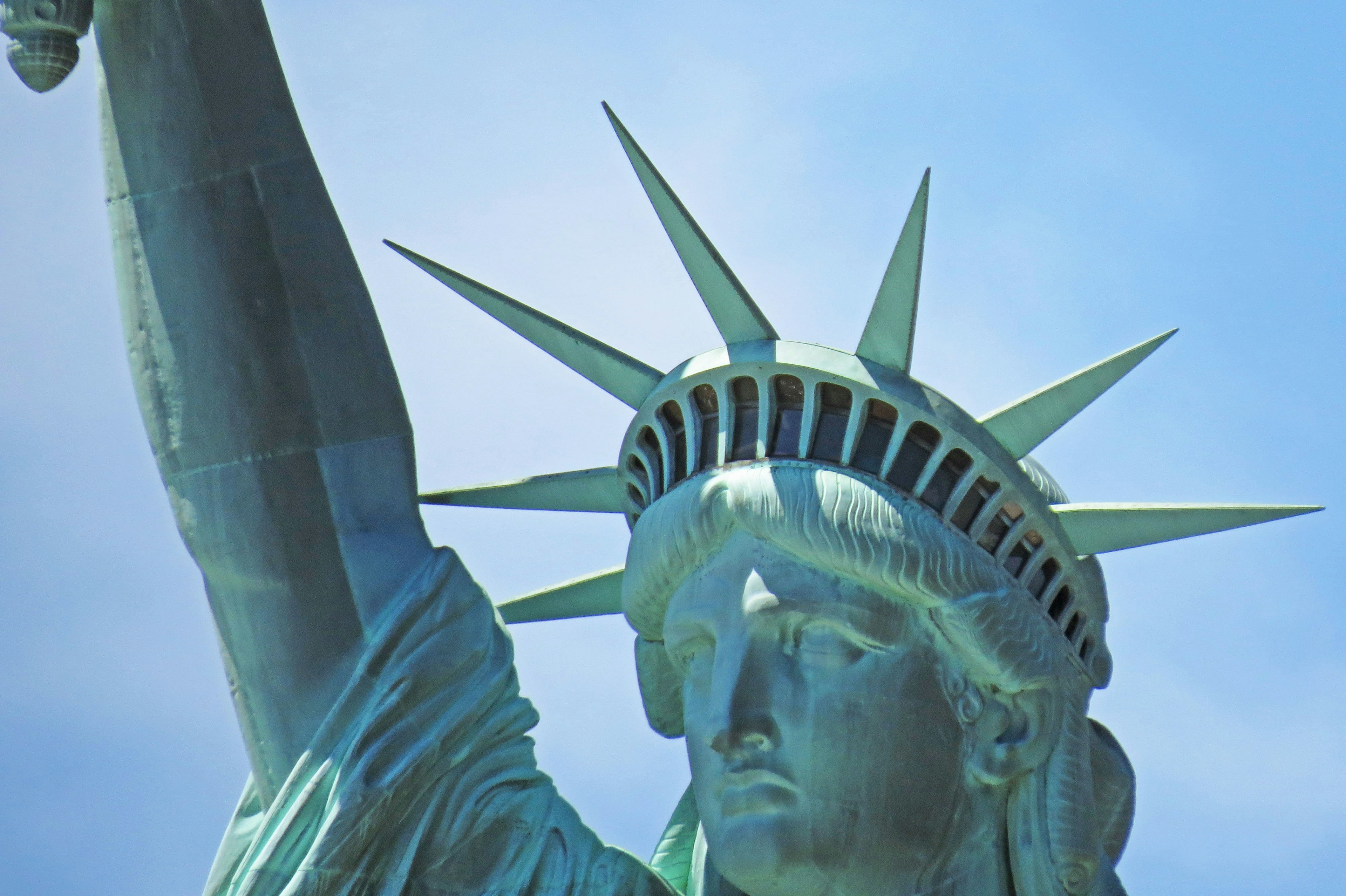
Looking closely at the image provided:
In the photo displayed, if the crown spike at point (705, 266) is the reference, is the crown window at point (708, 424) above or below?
below

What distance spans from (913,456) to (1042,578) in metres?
0.77

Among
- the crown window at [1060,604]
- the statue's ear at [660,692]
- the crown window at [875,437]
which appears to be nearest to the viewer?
the crown window at [875,437]

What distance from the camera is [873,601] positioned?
11258mm

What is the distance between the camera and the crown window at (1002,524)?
11.5 metres

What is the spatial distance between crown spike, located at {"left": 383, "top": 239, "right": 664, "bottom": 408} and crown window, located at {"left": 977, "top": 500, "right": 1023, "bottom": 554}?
60.7 inches

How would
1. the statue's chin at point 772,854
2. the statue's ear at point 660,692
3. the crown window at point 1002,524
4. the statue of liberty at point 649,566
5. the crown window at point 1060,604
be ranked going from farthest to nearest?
the statue's ear at point 660,692, the crown window at point 1060,604, the crown window at point 1002,524, the statue of liberty at point 649,566, the statue's chin at point 772,854

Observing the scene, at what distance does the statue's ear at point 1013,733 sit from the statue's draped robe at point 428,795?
1.59m

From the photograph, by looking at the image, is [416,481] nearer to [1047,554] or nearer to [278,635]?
[278,635]

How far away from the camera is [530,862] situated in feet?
38.6

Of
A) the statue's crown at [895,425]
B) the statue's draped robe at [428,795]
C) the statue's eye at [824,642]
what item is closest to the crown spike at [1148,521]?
the statue's crown at [895,425]

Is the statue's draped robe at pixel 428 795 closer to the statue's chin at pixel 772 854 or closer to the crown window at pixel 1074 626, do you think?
the statue's chin at pixel 772 854

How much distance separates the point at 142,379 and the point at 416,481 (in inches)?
49.1

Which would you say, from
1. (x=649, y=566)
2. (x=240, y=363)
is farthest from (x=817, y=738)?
(x=240, y=363)

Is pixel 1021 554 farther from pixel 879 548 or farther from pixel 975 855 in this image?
pixel 975 855
